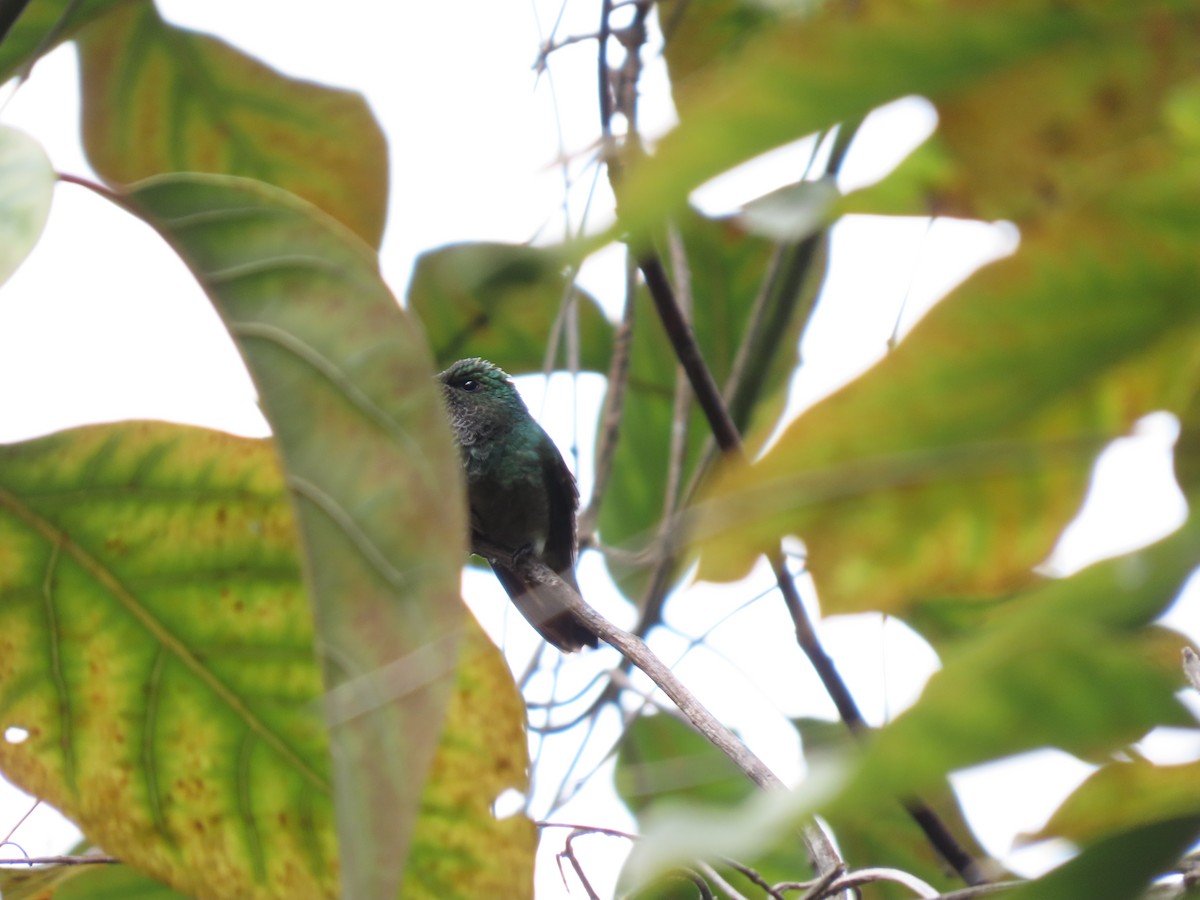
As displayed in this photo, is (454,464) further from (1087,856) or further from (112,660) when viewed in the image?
(112,660)

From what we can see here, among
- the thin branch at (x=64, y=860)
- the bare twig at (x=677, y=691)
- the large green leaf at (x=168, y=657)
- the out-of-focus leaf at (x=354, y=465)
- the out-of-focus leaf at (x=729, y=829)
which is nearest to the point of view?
the out-of-focus leaf at (x=729, y=829)

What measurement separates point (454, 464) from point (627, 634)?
0.60 metres

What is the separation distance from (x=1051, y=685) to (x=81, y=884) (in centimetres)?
158

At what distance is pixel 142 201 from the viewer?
42.3 inches

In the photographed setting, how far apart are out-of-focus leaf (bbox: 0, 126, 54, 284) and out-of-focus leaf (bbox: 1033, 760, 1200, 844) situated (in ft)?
2.19

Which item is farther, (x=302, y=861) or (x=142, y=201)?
(x=302, y=861)

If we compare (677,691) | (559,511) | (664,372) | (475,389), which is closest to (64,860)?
(677,691)

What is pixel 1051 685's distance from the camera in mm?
385

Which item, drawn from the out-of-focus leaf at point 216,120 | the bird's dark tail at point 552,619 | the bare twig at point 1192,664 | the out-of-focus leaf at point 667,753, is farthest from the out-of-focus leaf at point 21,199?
the bird's dark tail at point 552,619

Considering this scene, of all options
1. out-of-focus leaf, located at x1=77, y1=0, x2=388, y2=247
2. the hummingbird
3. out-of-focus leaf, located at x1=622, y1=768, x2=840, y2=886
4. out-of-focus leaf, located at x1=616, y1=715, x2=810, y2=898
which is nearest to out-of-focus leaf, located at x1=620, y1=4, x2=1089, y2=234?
out-of-focus leaf, located at x1=622, y1=768, x2=840, y2=886

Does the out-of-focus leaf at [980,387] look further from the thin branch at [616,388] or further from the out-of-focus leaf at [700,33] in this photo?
the thin branch at [616,388]

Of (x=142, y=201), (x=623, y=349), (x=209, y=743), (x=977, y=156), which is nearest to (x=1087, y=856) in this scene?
(x=977, y=156)

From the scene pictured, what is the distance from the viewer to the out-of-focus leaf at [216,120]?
1830 mm

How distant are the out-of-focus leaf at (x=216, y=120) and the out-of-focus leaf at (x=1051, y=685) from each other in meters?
1.51
